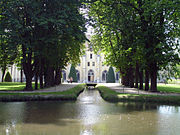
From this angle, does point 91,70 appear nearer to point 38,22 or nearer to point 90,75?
point 90,75

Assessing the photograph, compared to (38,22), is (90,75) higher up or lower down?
lower down

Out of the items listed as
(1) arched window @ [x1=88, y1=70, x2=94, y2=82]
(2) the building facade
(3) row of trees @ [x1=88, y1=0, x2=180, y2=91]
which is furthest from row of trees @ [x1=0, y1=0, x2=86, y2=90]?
(1) arched window @ [x1=88, y1=70, x2=94, y2=82]

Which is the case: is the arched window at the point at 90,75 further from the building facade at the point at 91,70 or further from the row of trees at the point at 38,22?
the row of trees at the point at 38,22

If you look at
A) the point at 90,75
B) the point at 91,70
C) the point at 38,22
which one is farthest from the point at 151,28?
the point at 91,70

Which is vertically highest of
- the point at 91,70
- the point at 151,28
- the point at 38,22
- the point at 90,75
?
the point at 38,22

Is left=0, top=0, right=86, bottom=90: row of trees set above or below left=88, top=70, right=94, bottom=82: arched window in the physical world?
above

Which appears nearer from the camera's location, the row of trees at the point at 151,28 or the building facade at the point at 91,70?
the row of trees at the point at 151,28

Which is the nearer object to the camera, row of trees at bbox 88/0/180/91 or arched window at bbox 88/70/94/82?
row of trees at bbox 88/0/180/91

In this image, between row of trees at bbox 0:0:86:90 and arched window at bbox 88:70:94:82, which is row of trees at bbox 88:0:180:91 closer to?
row of trees at bbox 0:0:86:90

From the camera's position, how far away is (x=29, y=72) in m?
21.5

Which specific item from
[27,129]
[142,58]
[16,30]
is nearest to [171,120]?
[27,129]

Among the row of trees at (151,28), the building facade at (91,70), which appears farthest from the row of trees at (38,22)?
the building facade at (91,70)

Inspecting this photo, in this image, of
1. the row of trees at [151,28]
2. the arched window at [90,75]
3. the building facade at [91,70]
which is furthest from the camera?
the arched window at [90,75]

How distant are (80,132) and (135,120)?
9.48ft
